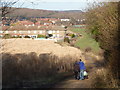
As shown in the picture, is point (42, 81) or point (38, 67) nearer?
point (42, 81)

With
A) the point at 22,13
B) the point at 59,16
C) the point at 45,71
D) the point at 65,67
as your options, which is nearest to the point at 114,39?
the point at 22,13

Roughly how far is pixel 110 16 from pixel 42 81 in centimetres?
655

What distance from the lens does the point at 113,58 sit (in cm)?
1026

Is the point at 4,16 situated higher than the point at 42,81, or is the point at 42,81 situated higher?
the point at 4,16

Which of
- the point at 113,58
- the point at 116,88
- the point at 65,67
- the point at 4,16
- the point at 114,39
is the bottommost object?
the point at 65,67

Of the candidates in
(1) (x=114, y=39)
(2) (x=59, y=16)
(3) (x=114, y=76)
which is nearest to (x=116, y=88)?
(3) (x=114, y=76)

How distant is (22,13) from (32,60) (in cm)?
1449

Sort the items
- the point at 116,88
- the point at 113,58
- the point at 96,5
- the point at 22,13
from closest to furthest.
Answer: the point at 22,13 < the point at 116,88 < the point at 113,58 < the point at 96,5

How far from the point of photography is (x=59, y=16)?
8706 cm

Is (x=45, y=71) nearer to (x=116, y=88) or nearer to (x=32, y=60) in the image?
(x=32, y=60)

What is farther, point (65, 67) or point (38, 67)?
point (65, 67)

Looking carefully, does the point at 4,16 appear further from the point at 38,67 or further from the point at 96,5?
the point at 96,5

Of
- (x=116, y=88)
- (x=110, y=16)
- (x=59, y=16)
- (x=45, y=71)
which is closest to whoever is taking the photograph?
(x=116, y=88)

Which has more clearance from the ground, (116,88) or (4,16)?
(4,16)
